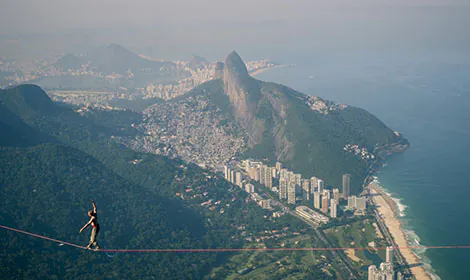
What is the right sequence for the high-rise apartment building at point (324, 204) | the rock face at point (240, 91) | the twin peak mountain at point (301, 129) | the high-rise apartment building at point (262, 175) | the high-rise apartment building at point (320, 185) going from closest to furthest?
the high-rise apartment building at point (324, 204) → the high-rise apartment building at point (320, 185) → the high-rise apartment building at point (262, 175) → the twin peak mountain at point (301, 129) → the rock face at point (240, 91)

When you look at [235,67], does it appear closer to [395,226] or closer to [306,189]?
[306,189]

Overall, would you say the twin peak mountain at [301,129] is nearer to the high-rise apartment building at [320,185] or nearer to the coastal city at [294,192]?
the high-rise apartment building at [320,185]

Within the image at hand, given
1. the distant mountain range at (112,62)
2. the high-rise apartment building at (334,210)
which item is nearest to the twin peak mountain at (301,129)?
the high-rise apartment building at (334,210)

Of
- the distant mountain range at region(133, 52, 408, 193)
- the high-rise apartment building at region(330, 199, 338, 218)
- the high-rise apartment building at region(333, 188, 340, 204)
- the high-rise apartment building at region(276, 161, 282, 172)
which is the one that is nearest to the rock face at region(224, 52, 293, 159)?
the distant mountain range at region(133, 52, 408, 193)

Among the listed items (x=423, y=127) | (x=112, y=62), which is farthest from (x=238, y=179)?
(x=112, y=62)

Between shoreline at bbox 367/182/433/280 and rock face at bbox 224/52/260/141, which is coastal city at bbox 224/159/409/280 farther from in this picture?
rock face at bbox 224/52/260/141
